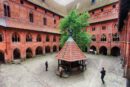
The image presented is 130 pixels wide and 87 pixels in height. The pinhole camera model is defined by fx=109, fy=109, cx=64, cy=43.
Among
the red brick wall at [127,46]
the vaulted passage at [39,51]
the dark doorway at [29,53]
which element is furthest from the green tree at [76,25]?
the red brick wall at [127,46]

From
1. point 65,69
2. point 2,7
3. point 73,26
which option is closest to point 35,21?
point 2,7

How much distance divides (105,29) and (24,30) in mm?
17943

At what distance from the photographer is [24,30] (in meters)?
20.5

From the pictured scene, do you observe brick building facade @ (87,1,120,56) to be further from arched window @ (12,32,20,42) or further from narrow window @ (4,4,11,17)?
narrow window @ (4,4,11,17)

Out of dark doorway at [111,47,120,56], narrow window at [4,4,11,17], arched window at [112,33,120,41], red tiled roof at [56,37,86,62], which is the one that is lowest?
dark doorway at [111,47,120,56]

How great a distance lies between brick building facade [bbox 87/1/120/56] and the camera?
23781 mm

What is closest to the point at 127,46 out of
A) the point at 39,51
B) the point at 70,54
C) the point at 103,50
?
the point at 70,54

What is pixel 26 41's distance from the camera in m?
21.3

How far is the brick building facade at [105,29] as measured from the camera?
78.0 ft

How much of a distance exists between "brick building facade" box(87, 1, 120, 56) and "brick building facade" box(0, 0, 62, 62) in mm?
10210

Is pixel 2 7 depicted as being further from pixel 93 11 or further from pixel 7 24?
pixel 93 11

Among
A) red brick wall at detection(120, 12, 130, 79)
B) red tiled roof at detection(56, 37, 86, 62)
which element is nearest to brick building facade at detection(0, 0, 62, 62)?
red tiled roof at detection(56, 37, 86, 62)

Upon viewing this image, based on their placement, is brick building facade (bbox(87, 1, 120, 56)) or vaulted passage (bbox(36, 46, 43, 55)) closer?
brick building facade (bbox(87, 1, 120, 56))

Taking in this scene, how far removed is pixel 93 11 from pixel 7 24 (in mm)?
20831
